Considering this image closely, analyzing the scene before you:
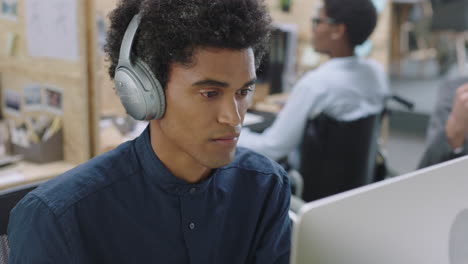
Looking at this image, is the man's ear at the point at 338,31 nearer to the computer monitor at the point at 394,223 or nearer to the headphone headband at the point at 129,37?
the headphone headband at the point at 129,37

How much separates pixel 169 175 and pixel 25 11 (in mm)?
1179

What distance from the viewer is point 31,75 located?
165 centimetres

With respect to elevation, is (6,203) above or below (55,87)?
below

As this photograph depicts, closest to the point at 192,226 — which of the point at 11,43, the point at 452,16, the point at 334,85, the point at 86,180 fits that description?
the point at 86,180

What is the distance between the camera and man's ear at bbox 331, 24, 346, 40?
6.14 feet

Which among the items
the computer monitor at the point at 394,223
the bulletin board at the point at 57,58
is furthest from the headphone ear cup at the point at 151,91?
the bulletin board at the point at 57,58

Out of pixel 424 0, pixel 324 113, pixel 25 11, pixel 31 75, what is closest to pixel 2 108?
pixel 31 75

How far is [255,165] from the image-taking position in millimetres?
909

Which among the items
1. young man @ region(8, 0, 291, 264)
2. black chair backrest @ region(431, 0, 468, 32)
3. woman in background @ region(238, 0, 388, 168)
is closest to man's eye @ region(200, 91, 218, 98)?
young man @ region(8, 0, 291, 264)

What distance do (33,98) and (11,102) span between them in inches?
8.0

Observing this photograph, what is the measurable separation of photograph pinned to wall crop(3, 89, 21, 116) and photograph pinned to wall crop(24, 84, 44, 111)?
7 centimetres

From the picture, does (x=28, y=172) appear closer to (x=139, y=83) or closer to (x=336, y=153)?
(x=139, y=83)

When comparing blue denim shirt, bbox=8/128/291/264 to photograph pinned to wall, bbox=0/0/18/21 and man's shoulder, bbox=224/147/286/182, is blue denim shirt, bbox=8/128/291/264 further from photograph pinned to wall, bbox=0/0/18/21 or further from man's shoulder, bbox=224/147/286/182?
photograph pinned to wall, bbox=0/0/18/21

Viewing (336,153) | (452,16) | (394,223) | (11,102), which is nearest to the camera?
(394,223)
